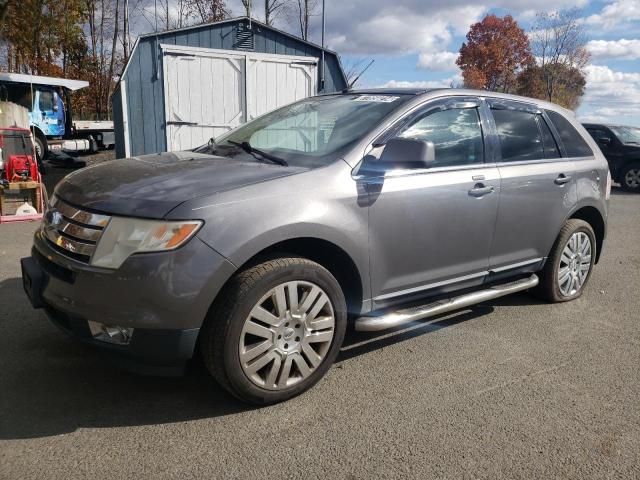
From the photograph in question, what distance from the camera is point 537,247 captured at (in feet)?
13.8

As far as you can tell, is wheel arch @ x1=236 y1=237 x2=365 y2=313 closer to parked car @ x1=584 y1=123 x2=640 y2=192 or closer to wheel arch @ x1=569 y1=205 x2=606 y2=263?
wheel arch @ x1=569 y1=205 x2=606 y2=263

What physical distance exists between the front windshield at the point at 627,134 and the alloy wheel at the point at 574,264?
11.1 metres

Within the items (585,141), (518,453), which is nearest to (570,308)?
(585,141)

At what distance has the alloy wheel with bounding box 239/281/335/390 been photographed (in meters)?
2.69

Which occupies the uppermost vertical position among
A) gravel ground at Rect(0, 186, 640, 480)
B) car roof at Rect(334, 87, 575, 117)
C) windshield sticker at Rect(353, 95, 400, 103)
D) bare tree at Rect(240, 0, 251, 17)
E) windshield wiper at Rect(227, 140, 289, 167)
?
bare tree at Rect(240, 0, 251, 17)

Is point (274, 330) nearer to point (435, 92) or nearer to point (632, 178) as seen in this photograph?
point (435, 92)

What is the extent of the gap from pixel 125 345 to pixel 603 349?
3131 millimetres

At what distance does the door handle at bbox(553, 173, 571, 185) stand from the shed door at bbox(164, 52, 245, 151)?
7.10m

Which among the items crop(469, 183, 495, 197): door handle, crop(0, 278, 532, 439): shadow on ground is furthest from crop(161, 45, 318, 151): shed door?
crop(469, 183, 495, 197): door handle

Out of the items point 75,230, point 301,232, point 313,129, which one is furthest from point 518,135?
point 75,230

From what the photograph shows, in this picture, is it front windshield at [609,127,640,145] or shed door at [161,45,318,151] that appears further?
front windshield at [609,127,640,145]

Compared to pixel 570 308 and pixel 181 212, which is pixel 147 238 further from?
pixel 570 308

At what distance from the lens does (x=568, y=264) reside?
4574mm

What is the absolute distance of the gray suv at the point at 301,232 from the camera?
2471mm
